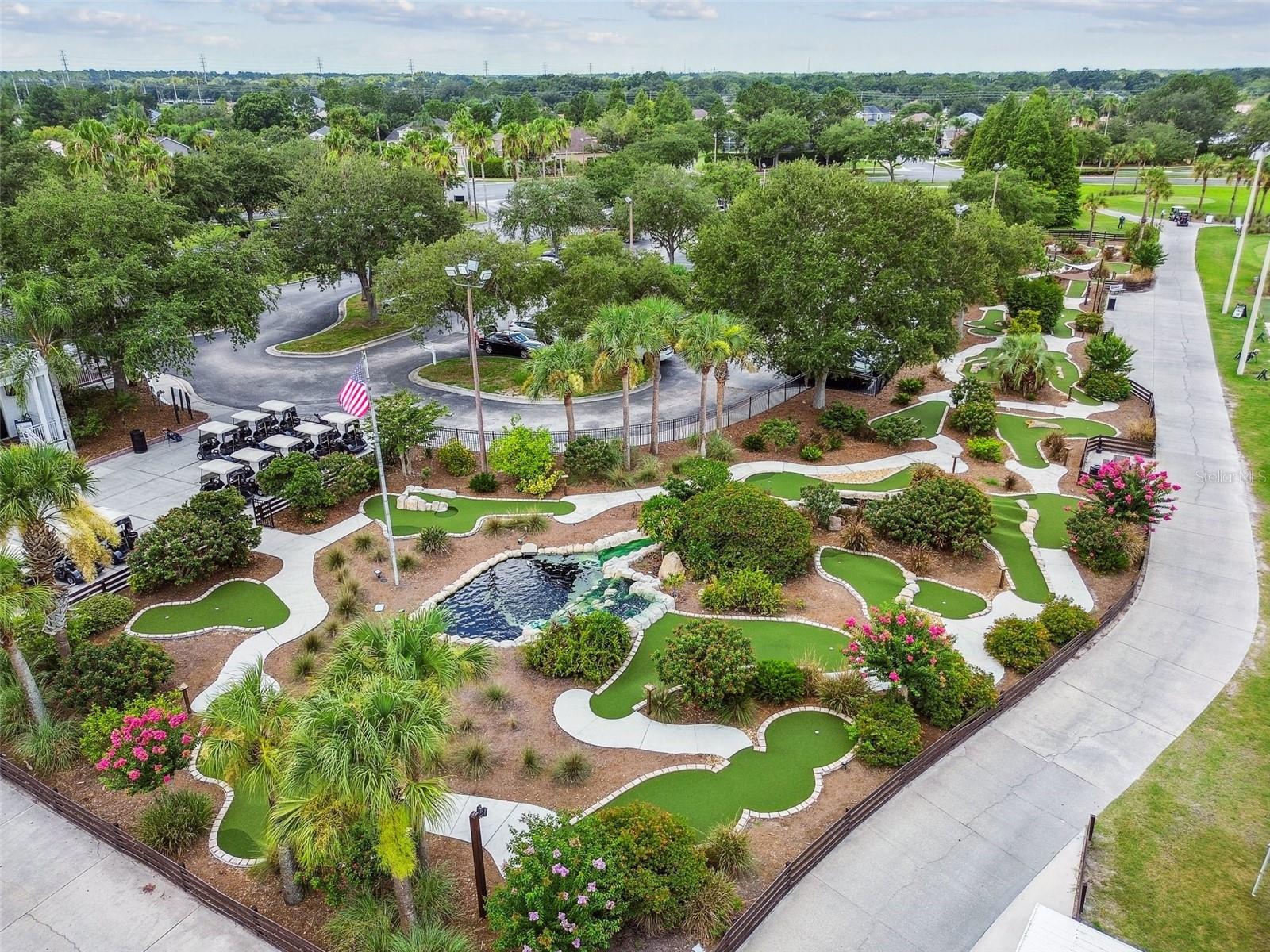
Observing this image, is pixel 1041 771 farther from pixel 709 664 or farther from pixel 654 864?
pixel 654 864

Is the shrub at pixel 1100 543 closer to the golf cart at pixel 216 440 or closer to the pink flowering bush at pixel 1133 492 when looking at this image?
the pink flowering bush at pixel 1133 492

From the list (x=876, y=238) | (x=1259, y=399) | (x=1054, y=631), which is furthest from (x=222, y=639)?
(x=1259, y=399)

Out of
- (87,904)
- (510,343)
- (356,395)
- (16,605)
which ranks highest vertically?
(356,395)

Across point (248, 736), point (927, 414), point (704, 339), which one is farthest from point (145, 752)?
point (927, 414)

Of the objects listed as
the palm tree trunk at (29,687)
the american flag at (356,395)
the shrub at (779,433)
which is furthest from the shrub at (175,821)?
the shrub at (779,433)

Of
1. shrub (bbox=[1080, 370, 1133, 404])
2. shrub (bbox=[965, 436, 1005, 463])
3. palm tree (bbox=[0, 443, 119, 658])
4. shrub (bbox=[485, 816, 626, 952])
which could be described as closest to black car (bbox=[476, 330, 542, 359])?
shrub (bbox=[965, 436, 1005, 463])
